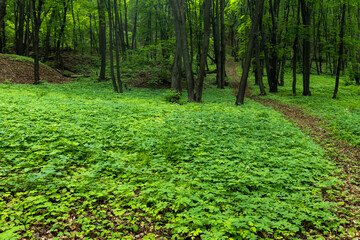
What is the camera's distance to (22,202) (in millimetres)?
3811

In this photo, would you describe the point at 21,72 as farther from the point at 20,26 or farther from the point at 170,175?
the point at 170,175

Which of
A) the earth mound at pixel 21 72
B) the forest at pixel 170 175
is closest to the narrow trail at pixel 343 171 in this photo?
the forest at pixel 170 175

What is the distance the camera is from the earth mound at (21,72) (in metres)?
18.7

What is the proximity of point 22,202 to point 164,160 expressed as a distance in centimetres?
306

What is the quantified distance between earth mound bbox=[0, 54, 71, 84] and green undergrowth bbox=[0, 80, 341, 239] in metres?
13.3

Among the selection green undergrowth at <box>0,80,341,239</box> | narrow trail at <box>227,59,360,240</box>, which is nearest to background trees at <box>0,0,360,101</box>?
narrow trail at <box>227,59,360,240</box>

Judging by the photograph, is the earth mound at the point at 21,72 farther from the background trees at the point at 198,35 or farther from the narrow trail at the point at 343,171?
the narrow trail at the point at 343,171

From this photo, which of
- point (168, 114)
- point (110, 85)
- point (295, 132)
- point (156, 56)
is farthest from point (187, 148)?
point (156, 56)

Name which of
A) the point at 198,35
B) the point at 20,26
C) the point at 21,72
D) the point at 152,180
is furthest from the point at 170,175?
the point at 20,26

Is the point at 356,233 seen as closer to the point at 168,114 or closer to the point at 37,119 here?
the point at 168,114

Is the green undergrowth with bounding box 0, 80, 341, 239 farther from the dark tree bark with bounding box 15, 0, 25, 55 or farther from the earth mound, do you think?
the dark tree bark with bounding box 15, 0, 25, 55

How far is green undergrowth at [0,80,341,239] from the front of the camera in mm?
3607

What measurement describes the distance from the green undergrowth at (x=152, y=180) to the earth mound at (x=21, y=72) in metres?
13.3

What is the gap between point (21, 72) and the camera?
20.1m
